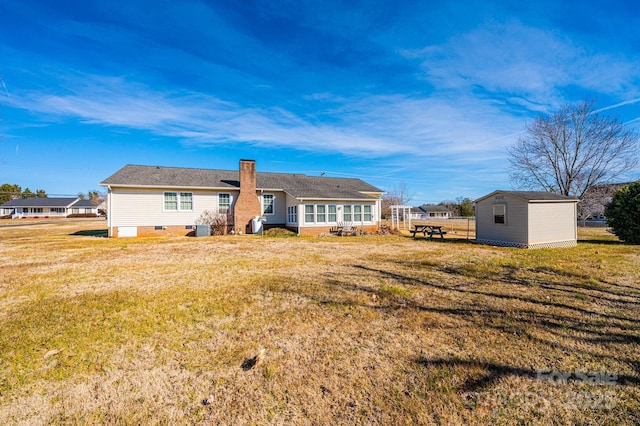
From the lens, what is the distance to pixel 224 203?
21938 millimetres

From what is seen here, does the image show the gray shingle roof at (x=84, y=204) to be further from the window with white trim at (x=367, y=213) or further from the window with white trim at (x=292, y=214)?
the window with white trim at (x=367, y=213)

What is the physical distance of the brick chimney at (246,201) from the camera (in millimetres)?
21297

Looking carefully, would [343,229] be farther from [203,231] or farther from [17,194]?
[17,194]

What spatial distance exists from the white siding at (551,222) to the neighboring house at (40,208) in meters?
77.9

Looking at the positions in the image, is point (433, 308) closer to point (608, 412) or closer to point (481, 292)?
point (481, 292)

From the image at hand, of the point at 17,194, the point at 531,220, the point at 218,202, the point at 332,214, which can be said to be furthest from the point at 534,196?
the point at 17,194

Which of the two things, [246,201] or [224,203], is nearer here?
[246,201]

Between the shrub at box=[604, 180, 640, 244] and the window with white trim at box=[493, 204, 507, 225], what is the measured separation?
680 centimetres

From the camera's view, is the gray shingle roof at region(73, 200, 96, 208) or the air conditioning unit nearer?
the air conditioning unit

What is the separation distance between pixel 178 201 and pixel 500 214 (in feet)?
65.9

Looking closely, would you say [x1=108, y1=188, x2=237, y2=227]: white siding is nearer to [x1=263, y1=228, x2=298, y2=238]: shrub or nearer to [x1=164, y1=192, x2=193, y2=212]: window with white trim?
[x1=164, y1=192, x2=193, y2=212]: window with white trim

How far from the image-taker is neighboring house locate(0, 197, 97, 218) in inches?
2299

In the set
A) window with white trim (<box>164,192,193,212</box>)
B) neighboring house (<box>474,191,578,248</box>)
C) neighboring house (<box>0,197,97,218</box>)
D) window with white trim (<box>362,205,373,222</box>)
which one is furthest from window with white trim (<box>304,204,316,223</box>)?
neighboring house (<box>0,197,97,218</box>)

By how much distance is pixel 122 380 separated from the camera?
3271 mm
